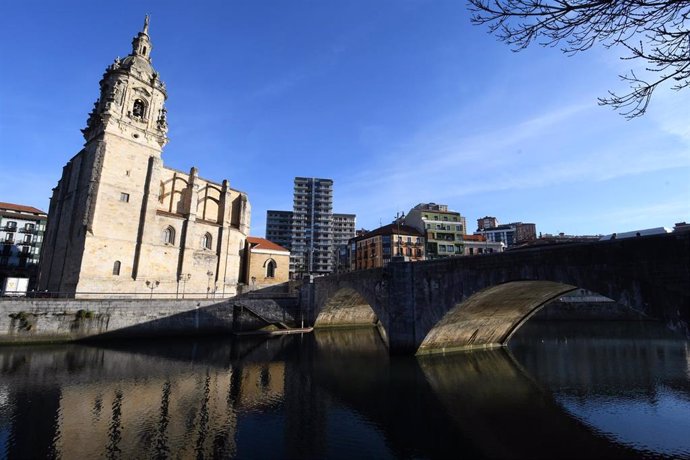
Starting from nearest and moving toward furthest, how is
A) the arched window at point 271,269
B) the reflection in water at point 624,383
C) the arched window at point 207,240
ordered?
1. the reflection in water at point 624,383
2. the arched window at point 207,240
3. the arched window at point 271,269

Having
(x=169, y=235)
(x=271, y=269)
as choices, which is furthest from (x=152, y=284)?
(x=271, y=269)

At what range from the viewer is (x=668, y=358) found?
22.5 meters

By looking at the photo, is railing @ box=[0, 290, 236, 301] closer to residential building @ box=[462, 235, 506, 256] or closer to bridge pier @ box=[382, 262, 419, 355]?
bridge pier @ box=[382, 262, 419, 355]

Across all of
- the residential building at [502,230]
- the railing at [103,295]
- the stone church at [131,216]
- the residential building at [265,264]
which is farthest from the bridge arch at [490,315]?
the residential building at [502,230]

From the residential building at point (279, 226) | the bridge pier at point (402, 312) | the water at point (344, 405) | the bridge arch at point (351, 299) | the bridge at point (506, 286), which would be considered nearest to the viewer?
the water at point (344, 405)

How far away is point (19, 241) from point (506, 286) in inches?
3256

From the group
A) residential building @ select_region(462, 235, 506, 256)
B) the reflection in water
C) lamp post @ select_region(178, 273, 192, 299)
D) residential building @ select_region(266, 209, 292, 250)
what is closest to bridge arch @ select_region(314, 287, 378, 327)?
the reflection in water

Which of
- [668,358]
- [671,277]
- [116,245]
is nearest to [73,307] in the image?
[116,245]

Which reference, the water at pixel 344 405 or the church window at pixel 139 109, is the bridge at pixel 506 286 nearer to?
the water at pixel 344 405

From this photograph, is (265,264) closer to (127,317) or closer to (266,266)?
(266,266)

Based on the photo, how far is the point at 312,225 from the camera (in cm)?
11550

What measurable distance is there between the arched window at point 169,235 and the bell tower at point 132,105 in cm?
985

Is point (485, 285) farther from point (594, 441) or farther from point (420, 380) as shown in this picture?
point (594, 441)

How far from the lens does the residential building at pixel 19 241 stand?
62594 mm
